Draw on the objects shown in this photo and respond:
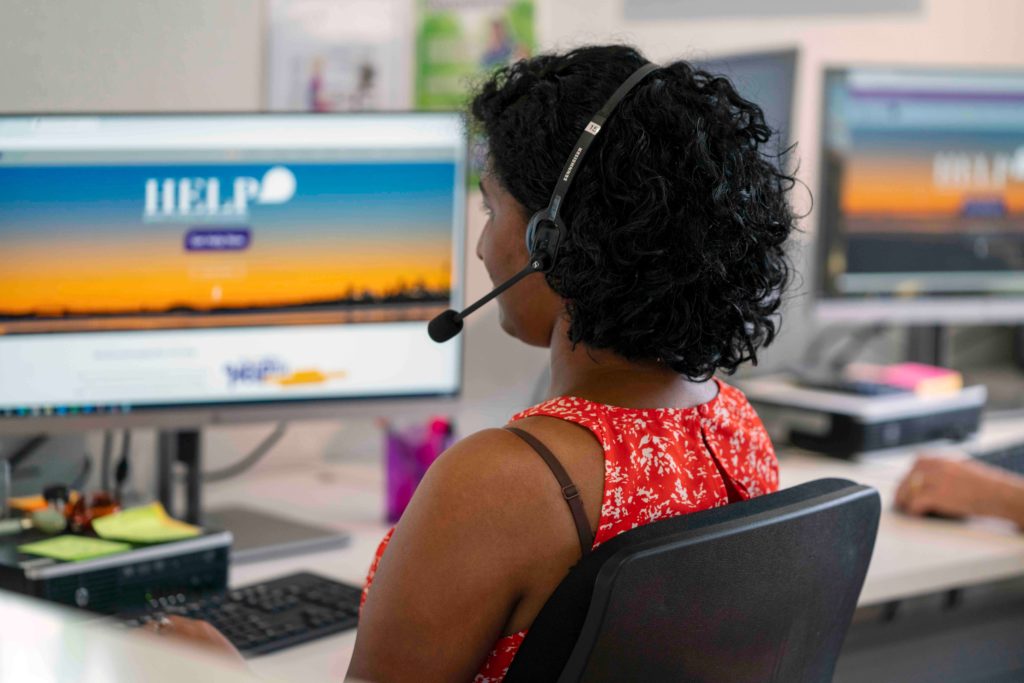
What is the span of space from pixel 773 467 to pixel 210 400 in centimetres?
78

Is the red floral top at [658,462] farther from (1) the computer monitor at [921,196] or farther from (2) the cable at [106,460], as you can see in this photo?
(1) the computer monitor at [921,196]

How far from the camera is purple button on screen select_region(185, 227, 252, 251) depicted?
5.22ft

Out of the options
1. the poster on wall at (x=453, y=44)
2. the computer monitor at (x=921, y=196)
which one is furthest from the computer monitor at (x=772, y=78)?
the poster on wall at (x=453, y=44)

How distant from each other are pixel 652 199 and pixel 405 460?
0.82 metres

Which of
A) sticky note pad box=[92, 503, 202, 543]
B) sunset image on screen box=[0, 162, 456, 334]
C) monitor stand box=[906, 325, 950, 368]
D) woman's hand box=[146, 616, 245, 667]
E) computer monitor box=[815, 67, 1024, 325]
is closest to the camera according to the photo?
woman's hand box=[146, 616, 245, 667]

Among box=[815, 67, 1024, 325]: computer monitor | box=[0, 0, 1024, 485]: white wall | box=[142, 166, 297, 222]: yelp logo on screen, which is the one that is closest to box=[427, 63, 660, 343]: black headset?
box=[0, 0, 1024, 485]: white wall

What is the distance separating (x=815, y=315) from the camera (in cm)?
223

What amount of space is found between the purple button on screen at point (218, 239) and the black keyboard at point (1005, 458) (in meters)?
1.13

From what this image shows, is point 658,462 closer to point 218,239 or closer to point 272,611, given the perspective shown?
point 272,611

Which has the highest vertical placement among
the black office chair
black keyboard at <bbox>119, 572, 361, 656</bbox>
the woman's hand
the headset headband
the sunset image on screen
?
the headset headband

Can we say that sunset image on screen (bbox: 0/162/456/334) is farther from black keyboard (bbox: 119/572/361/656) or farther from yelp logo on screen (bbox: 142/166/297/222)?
black keyboard (bbox: 119/572/361/656)

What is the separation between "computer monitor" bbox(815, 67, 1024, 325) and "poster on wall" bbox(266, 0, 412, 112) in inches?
28.7

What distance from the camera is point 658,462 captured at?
101 centimetres

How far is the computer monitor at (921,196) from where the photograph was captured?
2205mm
